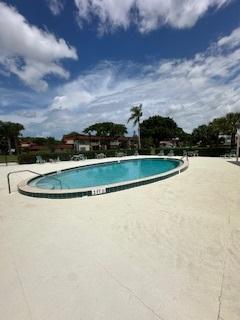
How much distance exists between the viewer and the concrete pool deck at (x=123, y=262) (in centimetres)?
234

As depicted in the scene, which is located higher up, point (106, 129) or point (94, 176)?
point (106, 129)

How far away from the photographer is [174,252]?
3.45m

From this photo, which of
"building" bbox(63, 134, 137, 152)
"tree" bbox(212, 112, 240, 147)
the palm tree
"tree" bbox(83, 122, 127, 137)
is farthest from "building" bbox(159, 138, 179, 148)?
"tree" bbox(212, 112, 240, 147)

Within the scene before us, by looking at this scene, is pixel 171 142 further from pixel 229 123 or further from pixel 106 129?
pixel 229 123

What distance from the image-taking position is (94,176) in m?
15.1

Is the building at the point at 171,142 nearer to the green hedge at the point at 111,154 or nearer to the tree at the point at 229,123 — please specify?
the green hedge at the point at 111,154

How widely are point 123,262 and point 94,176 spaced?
39.4 ft

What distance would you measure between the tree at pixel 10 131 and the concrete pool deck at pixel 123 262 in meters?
43.2

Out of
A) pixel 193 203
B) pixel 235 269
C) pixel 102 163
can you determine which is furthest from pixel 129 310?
pixel 102 163

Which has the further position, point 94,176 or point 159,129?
point 159,129

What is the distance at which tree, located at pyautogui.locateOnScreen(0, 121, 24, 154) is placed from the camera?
43188 mm

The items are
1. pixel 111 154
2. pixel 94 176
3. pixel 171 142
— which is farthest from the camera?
pixel 171 142

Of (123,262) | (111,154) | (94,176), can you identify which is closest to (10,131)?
(111,154)

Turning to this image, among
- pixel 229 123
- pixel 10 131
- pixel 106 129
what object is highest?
pixel 106 129
